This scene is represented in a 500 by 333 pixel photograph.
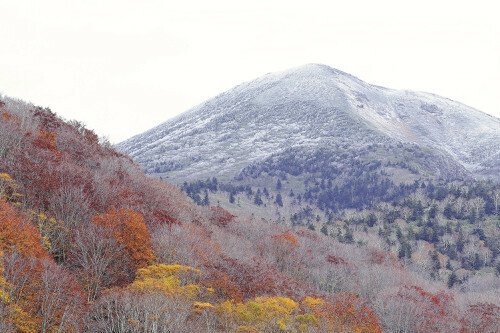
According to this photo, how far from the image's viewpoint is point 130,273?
38469mm

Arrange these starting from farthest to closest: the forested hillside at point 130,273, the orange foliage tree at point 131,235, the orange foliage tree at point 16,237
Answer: the orange foliage tree at point 131,235
the orange foliage tree at point 16,237
the forested hillside at point 130,273

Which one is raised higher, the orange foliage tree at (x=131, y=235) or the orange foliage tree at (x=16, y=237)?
the orange foliage tree at (x=16, y=237)

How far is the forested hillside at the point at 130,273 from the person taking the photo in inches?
1013

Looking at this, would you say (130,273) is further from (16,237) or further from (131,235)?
(16,237)

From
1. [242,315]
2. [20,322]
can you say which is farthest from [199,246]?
[20,322]

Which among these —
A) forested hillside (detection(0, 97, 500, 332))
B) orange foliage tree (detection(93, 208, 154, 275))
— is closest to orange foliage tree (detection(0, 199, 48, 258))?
forested hillside (detection(0, 97, 500, 332))

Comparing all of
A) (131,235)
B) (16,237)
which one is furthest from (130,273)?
(16,237)

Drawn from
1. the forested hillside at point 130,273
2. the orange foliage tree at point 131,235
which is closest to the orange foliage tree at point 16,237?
the forested hillside at point 130,273

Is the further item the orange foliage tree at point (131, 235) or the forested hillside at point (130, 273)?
the orange foliage tree at point (131, 235)

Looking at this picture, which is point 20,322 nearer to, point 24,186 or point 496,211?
point 24,186

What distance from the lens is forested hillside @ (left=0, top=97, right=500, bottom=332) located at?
25.7 metres

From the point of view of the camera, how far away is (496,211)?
156 metres

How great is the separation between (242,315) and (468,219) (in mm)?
153890

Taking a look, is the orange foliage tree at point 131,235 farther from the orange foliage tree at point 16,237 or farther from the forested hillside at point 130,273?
the orange foliage tree at point 16,237
